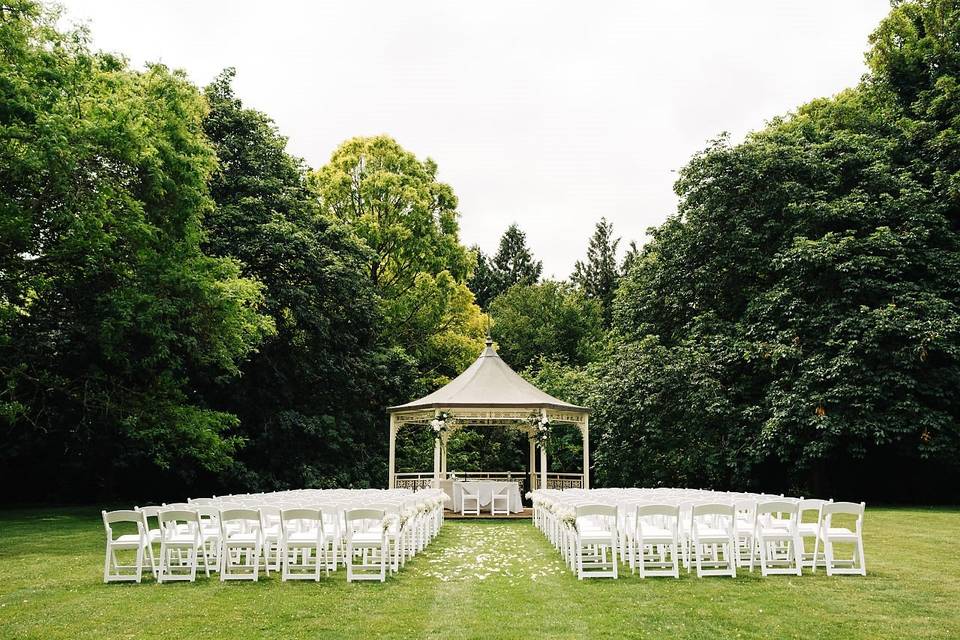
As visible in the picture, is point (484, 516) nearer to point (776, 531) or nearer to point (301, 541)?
point (776, 531)

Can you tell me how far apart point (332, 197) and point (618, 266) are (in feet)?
89.4

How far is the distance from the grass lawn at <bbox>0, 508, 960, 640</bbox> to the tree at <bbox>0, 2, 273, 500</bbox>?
724cm

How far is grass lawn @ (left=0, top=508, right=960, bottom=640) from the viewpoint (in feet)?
21.6

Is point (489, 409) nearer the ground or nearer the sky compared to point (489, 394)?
nearer the ground

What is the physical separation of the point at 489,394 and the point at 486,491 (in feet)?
8.45

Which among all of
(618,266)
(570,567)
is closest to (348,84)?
(570,567)

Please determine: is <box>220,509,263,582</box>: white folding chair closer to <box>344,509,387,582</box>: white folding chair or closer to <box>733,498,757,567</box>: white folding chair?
<box>344,509,387,582</box>: white folding chair

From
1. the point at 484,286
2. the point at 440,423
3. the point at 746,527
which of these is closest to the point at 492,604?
the point at 746,527

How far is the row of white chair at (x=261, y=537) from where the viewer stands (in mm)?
9047

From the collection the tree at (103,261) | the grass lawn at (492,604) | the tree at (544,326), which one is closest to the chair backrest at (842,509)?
the grass lawn at (492,604)

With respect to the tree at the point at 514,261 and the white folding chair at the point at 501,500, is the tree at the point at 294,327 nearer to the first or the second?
the white folding chair at the point at 501,500

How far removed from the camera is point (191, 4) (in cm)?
1188

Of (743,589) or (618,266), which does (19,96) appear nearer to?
(743,589)

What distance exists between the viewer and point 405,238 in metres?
32.3
